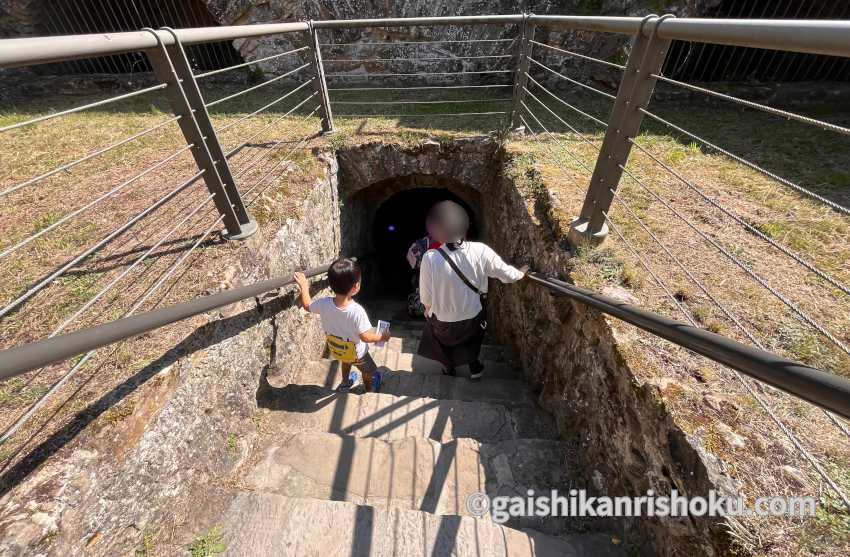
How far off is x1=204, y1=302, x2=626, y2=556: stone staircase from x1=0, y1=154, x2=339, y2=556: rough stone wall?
0.26m

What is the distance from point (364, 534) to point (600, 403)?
163 cm

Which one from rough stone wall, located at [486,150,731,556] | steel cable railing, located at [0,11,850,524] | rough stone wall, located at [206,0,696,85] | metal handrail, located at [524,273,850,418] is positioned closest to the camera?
metal handrail, located at [524,273,850,418]

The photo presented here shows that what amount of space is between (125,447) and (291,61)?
321 inches

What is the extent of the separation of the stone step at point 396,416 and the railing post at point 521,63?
3744 mm

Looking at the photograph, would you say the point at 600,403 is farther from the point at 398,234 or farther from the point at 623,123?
the point at 398,234

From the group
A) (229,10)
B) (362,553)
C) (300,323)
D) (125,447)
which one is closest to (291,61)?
(229,10)

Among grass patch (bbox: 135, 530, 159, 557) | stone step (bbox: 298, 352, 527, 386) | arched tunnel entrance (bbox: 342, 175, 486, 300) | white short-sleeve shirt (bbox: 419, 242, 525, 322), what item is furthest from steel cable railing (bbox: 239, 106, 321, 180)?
grass patch (bbox: 135, 530, 159, 557)

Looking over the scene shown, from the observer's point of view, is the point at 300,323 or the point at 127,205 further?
the point at 300,323

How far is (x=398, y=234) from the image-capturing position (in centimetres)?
1020

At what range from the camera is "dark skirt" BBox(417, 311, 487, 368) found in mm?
3654

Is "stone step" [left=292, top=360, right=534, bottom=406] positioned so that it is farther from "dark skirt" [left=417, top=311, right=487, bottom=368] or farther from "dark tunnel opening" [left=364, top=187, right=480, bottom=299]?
"dark tunnel opening" [left=364, top=187, right=480, bottom=299]

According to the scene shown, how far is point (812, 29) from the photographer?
4.45 ft

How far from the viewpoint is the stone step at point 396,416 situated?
3.11 meters

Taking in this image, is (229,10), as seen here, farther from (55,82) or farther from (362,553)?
(362,553)
